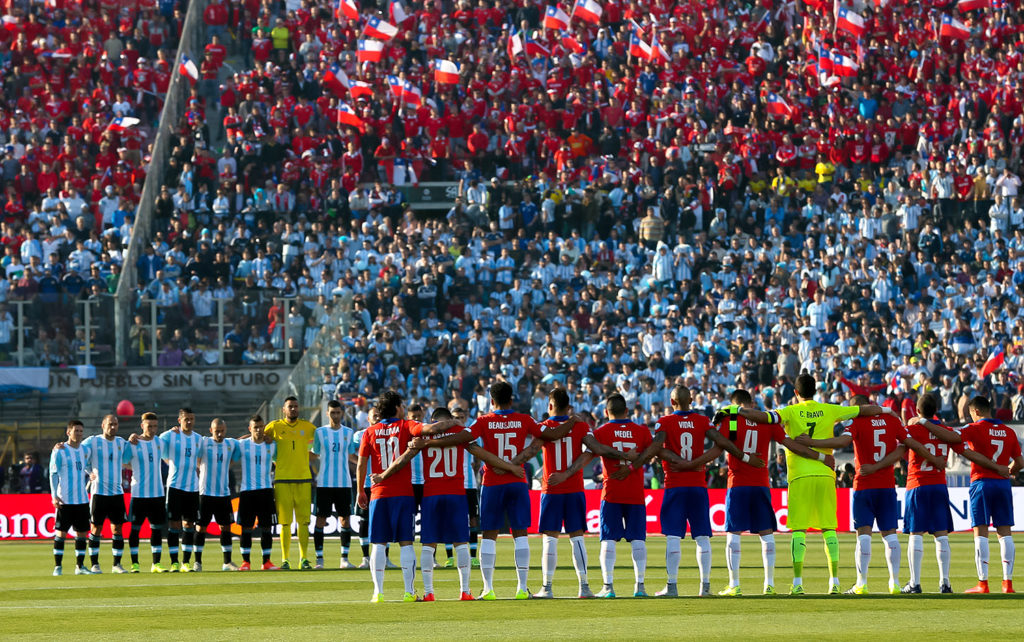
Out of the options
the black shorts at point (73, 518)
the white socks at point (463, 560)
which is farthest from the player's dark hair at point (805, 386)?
the black shorts at point (73, 518)

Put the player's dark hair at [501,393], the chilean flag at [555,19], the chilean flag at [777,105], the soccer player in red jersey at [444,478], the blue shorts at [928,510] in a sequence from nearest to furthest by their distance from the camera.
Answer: the player's dark hair at [501,393] → the soccer player in red jersey at [444,478] → the blue shorts at [928,510] → the chilean flag at [777,105] → the chilean flag at [555,19]

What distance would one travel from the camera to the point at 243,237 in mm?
36719

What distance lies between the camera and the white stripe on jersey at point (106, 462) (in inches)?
854

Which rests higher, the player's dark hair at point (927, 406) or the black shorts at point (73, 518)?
the player's dark hair at point (927, 406)

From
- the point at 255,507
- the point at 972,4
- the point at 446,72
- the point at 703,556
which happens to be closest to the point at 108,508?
the point at 255,507

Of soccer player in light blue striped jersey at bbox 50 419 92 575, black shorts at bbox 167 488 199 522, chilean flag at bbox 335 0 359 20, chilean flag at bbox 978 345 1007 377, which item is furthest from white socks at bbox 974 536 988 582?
chilean flag at bbox 335 0 359 20

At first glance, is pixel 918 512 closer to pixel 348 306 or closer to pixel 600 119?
pixel 348 306

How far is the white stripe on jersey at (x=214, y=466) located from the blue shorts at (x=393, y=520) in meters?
6.14

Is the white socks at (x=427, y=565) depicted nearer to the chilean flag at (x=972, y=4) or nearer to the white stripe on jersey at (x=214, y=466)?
the white stripe on jersey at (x=214, y=466)

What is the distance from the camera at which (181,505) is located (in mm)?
22078

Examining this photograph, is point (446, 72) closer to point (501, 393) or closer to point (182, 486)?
point (182, 486)

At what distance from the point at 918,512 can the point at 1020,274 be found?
60.8 ft

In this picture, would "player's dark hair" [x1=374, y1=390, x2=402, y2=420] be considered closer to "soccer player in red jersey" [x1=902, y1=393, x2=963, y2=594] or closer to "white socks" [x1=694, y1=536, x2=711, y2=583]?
"white socks" [x1=694, y1=536, x2=711, y2=583]

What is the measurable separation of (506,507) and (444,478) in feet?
2.31
